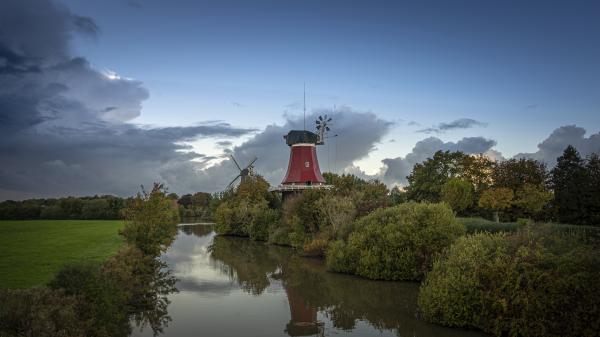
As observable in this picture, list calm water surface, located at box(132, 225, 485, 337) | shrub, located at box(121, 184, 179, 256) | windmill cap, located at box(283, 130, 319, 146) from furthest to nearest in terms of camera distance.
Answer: windmill cap, located at box(283, 130, 319, 146) < shrub, located at box(121, 184, 179, 256) < calm water surface, located at box(132, 225, 485, 337)

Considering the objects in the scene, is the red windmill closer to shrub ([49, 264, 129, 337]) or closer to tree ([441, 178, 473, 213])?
tree ([441, 178, 473, 213])

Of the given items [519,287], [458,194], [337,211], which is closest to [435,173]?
[458,194]

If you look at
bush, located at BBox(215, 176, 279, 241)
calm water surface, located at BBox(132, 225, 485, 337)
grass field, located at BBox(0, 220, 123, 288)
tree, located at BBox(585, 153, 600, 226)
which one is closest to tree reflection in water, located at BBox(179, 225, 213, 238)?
Answer: bush, located at BBox(215, 176, 279, 241)

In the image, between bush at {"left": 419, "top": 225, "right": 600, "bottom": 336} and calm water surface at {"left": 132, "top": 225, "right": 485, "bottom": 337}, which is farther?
calm water surface at {"left": 132, "top": 225, "right": 485, "bottom": 337}

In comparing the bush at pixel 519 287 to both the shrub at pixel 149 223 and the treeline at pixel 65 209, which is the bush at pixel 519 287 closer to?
the shrub at pixel 149 223

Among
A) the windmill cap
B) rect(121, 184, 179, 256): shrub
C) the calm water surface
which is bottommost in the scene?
the calm water surface

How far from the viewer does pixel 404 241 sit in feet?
72.7

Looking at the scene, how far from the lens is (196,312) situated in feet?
53.7

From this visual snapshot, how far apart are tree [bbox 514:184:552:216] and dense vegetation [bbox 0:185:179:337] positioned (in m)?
35.3

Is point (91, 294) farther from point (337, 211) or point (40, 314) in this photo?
point (337, 211)

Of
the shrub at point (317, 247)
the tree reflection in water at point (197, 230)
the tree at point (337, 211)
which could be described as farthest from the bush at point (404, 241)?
the tree reflection in water at point (197, 230)

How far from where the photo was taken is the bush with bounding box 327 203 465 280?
72.0 feet

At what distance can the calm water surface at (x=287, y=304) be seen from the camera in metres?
14.0

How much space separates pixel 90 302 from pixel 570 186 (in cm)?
4229
